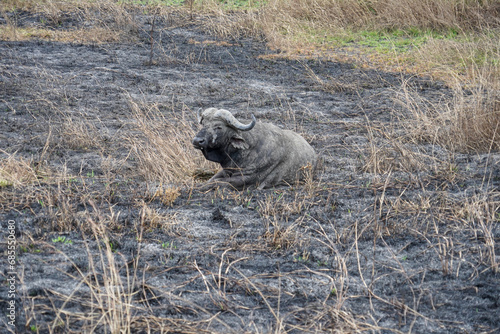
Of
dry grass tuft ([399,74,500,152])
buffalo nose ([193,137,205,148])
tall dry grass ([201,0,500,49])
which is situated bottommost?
tall dry grass ([201,0,500,49])

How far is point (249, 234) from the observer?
5.50 meters

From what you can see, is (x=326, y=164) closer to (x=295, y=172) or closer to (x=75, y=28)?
(x=295, y=172)

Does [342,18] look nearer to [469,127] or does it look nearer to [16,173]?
[469,127]

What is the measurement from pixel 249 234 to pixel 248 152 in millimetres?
1460

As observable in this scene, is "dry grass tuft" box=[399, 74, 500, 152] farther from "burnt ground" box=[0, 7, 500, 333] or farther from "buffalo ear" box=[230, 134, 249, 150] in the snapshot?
"buffalo ear" box=[230, 134, 249, 150]

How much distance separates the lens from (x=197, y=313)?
4125 millimetres

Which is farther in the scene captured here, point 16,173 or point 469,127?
→ point 469,127

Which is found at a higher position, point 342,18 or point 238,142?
point 238,142

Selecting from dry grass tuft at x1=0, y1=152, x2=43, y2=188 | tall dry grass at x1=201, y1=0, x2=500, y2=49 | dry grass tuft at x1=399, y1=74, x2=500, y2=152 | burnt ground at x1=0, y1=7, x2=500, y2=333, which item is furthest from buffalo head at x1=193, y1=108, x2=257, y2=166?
tall dry grass at x1=201, y1=0, x2=500, y2=49

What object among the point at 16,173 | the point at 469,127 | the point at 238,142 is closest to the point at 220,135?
the point at 238,142

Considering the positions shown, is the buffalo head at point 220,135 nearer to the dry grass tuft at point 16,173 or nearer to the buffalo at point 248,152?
the buffalo at point 248,152

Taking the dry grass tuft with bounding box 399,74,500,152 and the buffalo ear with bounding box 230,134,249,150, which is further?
the dry grass tuft with bounding box 399,74,500,152

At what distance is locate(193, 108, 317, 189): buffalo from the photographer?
6.49 metres

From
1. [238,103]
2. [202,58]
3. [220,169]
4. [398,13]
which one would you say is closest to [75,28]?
[202,58]
